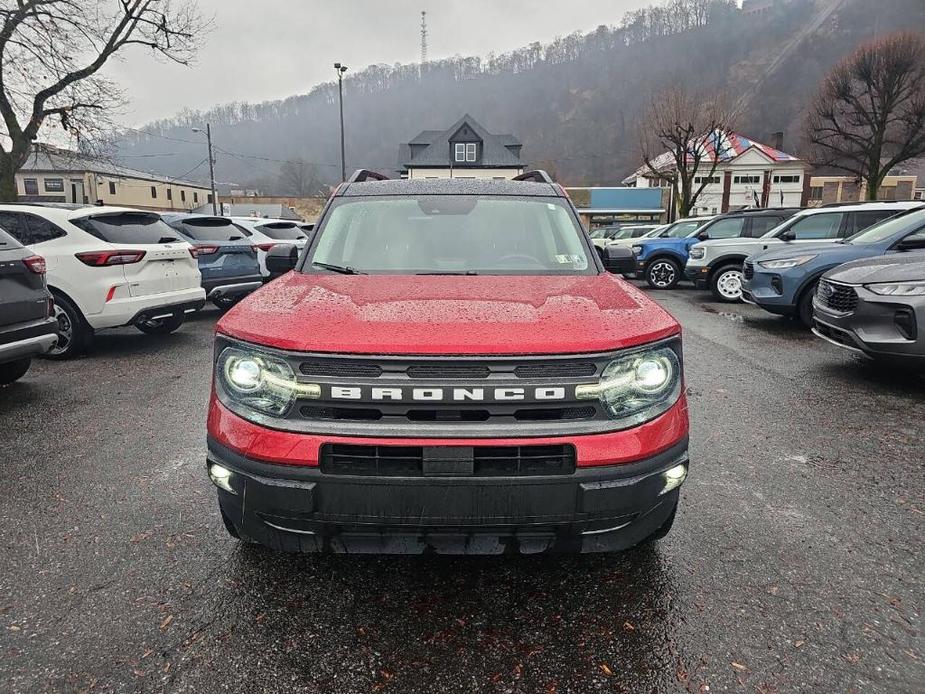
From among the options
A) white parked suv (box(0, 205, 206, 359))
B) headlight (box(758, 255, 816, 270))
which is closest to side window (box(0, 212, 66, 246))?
white parked suv (box(0, 205, 206, 359))

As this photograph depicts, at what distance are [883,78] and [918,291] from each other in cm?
3369

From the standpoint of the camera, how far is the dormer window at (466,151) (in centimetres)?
5281

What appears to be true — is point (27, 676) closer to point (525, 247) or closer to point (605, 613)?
point (605, 613)

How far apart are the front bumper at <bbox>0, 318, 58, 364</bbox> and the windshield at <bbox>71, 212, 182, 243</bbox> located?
5.21 feet

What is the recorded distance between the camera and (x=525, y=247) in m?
3.35

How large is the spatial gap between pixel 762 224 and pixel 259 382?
13201 millimetres

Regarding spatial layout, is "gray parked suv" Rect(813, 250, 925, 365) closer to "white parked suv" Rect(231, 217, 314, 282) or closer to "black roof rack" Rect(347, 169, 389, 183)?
"black roof rack" Rect(347, 169, 389, 183)

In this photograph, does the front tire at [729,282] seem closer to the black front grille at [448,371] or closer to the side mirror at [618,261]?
the side mirror at [618,261]

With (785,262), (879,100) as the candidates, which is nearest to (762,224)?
(785,262)

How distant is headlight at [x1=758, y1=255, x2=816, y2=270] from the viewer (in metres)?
8.18

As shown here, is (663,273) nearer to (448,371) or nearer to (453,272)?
(453,272)

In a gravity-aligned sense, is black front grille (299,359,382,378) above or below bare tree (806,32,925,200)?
below

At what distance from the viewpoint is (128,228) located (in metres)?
6.82

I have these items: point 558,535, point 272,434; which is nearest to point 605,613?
point 558,535
